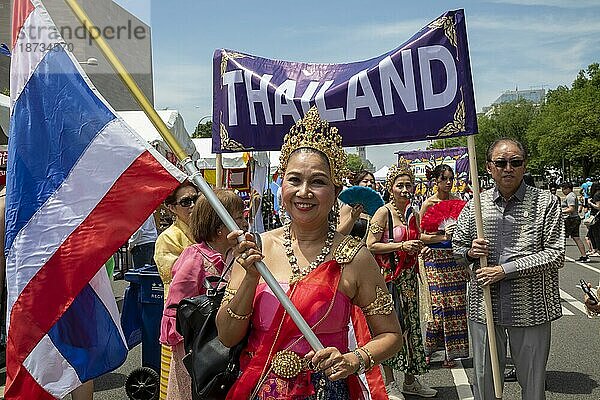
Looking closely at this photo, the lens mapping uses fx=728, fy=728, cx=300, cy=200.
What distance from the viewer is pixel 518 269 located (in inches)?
178

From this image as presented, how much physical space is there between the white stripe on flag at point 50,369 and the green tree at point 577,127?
53678 mm

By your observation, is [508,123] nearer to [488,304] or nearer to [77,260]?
[488,304]

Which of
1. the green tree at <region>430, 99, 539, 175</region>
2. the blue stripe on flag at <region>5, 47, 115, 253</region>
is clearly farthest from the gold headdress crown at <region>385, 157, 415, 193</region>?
the green tree at <region>430, 99, 539, 175</region>

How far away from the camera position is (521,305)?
455 centimetres

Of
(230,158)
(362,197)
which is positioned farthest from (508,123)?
(362,197)

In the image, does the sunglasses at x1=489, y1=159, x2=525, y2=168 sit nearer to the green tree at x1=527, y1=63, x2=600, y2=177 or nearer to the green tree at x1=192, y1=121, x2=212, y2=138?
the green tree at x1=527, y1=63, x2=600, y2=177

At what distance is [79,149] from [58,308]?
0.80 metres

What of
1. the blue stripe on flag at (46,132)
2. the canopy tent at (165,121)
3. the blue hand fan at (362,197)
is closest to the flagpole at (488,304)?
the blue hand fan at (362,197)

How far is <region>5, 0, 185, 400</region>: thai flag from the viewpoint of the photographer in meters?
3.62


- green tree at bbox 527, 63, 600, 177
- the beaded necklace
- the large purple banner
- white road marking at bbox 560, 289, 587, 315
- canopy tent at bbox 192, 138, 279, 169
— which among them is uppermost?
green tree at bbox 527, 63, 600, 177

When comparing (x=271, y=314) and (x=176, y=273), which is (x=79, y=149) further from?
(x=271, y=314)

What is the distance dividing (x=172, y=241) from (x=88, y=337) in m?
0.95

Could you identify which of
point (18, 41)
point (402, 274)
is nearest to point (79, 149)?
point (18, 41)

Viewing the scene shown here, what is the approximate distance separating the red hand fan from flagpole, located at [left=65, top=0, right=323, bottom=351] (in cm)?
391
